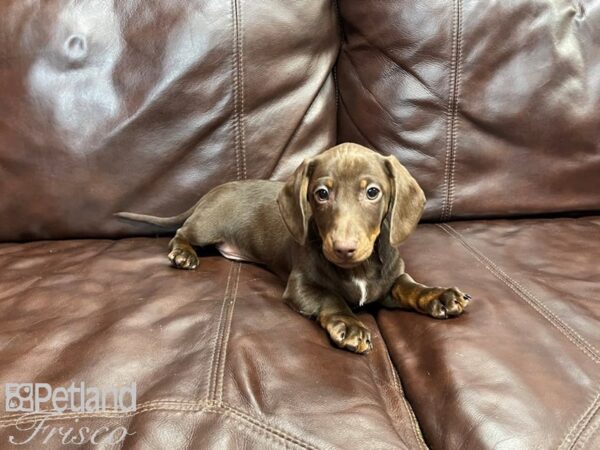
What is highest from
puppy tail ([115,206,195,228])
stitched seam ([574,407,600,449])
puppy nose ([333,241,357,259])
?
puppy nose ([333,241,357,259])

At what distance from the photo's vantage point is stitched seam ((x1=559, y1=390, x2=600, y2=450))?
992 mm

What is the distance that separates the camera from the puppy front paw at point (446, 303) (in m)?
1.37

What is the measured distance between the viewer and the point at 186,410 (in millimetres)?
1022

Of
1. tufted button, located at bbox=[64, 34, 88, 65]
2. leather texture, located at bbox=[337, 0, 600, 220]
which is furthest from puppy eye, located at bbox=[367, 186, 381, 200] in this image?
tufted button, located at bbox=[64, 34, 88, 65]

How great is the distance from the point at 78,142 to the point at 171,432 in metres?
1.14

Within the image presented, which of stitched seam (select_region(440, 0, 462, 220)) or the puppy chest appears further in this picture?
stitched seam (select_region(440, 0, 462, 220))

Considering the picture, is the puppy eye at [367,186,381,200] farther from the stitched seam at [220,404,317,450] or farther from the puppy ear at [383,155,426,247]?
the stitched seam at [220,404,317,450]

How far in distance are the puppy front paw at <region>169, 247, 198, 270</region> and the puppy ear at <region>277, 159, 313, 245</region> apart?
325 millimetres

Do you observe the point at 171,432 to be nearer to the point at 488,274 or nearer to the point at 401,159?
the point at 488,274

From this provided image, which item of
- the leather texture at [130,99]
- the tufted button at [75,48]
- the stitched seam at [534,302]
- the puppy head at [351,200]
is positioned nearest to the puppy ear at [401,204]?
the puppy head at [351,200]

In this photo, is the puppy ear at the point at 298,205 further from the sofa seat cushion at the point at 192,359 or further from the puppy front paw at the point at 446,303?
the puppy front paw at the point at 446,303

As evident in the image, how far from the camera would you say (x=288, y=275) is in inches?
68.9

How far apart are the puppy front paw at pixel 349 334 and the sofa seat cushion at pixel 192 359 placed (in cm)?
2

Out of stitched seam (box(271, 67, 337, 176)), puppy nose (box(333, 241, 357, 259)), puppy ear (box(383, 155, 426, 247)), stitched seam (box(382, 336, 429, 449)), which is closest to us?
stitched seam (box(382, 336, 429, 449))
